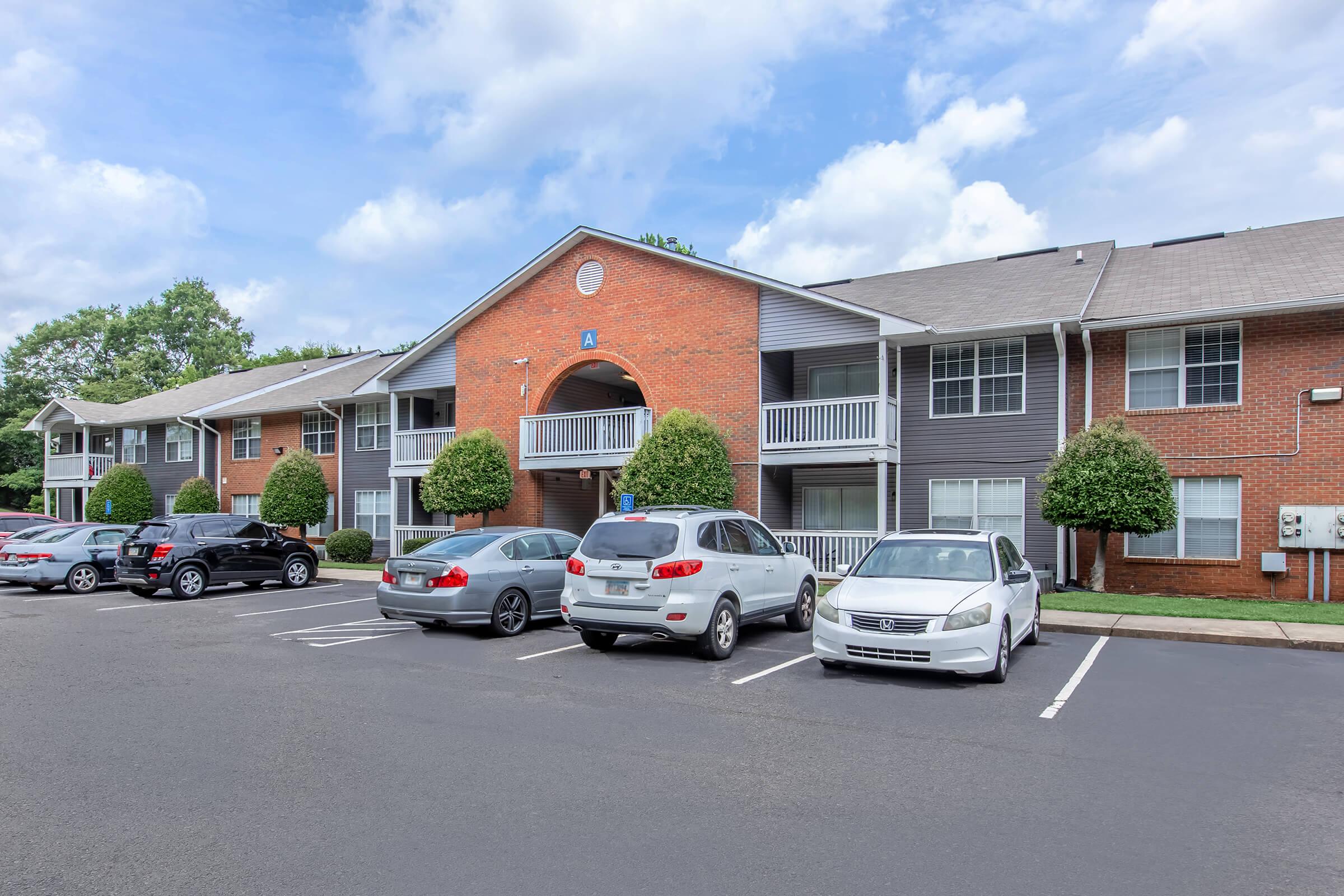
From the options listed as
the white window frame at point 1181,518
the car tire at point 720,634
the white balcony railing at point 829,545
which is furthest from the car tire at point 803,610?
the white window frame at point 1181,518

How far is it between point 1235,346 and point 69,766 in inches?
699

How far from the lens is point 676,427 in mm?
18922

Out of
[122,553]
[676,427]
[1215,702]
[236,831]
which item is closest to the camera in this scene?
[236,831]

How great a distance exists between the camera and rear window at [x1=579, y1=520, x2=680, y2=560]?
10.2 metres

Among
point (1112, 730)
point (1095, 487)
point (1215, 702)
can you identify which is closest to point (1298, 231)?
point (1095, 487)

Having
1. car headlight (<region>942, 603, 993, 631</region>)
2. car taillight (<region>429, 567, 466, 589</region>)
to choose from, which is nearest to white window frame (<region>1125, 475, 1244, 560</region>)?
car headlight (<region>942, 603, 993, 631</region>)

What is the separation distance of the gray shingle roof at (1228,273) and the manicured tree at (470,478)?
13519mm

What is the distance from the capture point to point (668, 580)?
1000 centimetres

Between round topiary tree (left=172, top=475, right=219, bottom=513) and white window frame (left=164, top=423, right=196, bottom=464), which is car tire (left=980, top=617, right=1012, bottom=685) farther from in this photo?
white window frame (left=164, top=423, right=196, bottom=464)

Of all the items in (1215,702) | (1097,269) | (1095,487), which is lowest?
(1215,702)

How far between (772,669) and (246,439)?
27.8 m

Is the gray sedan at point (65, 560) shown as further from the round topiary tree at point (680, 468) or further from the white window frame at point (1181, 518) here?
the white window frame at point (1181, 518)

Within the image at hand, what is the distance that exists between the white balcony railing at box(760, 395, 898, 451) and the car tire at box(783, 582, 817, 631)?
585 centimetres

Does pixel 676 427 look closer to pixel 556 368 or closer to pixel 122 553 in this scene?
pixel 556 368
